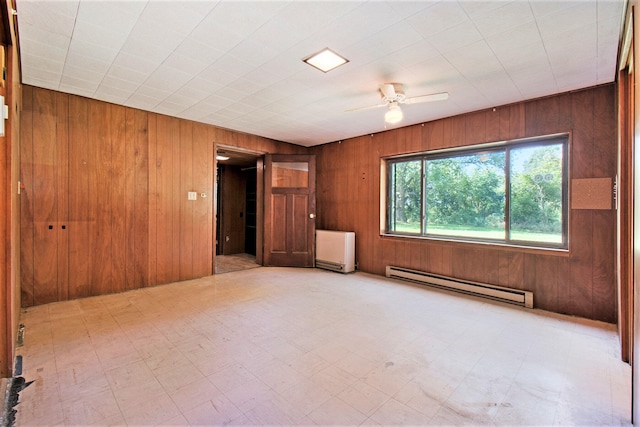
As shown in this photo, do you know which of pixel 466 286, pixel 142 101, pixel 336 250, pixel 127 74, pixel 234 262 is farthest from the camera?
pixel 234 262

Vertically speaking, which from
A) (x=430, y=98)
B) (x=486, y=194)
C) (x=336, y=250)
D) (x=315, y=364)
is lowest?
(x=315, y=364)

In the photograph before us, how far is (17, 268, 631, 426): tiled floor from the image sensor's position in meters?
1.66

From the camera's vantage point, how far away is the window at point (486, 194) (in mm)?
3499

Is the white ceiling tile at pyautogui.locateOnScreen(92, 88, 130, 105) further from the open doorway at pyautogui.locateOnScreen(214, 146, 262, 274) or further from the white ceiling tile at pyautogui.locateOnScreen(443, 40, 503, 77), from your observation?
the white ceiling tile at pyautogui.locateOnScreen(443, 40, 503, 77)

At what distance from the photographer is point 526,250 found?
3.55m

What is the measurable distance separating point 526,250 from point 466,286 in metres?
0.89

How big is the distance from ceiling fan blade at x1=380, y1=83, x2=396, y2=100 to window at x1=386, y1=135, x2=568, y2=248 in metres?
1.78

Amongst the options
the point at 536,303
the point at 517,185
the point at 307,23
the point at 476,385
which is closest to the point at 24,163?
the point at 307,23

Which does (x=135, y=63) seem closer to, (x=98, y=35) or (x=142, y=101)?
(x=98, y=35)

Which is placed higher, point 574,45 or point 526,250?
point 574,45

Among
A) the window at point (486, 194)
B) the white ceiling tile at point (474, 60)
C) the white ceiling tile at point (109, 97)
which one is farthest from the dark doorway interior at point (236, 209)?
the white ceiling tile at point (474, 60)

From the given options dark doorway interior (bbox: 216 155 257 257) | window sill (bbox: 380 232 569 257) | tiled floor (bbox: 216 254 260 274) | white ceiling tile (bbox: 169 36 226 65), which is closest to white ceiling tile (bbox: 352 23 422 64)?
white ceiling tile (bbox: 169 36 226 65)

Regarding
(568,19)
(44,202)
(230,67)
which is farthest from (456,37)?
(44,202)

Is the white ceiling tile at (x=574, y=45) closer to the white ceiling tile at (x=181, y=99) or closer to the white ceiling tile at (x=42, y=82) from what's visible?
the white ceiling tile at (x=181, y=99)
